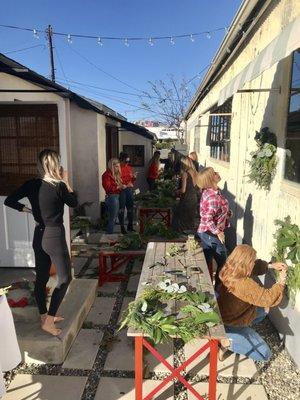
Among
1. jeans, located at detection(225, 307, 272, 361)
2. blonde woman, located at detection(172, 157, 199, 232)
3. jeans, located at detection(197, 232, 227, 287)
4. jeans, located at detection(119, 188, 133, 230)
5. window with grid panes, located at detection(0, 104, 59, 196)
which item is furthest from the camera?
jeans, located at detection(119, 188, 133, 230)

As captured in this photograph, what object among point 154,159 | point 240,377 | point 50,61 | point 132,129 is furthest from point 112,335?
point 50,61

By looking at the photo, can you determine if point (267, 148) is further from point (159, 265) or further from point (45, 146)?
point (45, 146)

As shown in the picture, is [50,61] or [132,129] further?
[50,61]

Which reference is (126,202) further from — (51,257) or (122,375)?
(122,375)

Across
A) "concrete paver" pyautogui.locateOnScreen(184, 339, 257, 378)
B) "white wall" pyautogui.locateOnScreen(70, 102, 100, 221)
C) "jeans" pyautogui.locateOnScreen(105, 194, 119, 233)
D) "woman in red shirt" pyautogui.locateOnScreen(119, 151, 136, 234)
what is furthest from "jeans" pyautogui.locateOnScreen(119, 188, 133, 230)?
"concrete paver" pyautogui.locateOnScreen(184, 339, 257, 378)

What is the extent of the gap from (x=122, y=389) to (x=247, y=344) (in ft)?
3.87

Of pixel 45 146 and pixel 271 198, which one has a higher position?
pixel 45 146

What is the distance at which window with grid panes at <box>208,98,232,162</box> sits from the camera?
836cm

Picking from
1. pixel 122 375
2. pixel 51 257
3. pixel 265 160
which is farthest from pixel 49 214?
pixel 265 160

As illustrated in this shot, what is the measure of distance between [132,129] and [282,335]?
32.4 feet

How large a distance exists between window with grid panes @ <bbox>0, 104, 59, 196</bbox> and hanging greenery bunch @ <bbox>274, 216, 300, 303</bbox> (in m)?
3.46

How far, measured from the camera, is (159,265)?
12.2ft

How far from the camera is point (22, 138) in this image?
5398 mm

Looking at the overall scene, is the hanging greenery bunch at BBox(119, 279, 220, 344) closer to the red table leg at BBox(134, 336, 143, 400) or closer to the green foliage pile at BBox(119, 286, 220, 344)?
the green foliage pile at BBox(119, 286, 220, 344)
